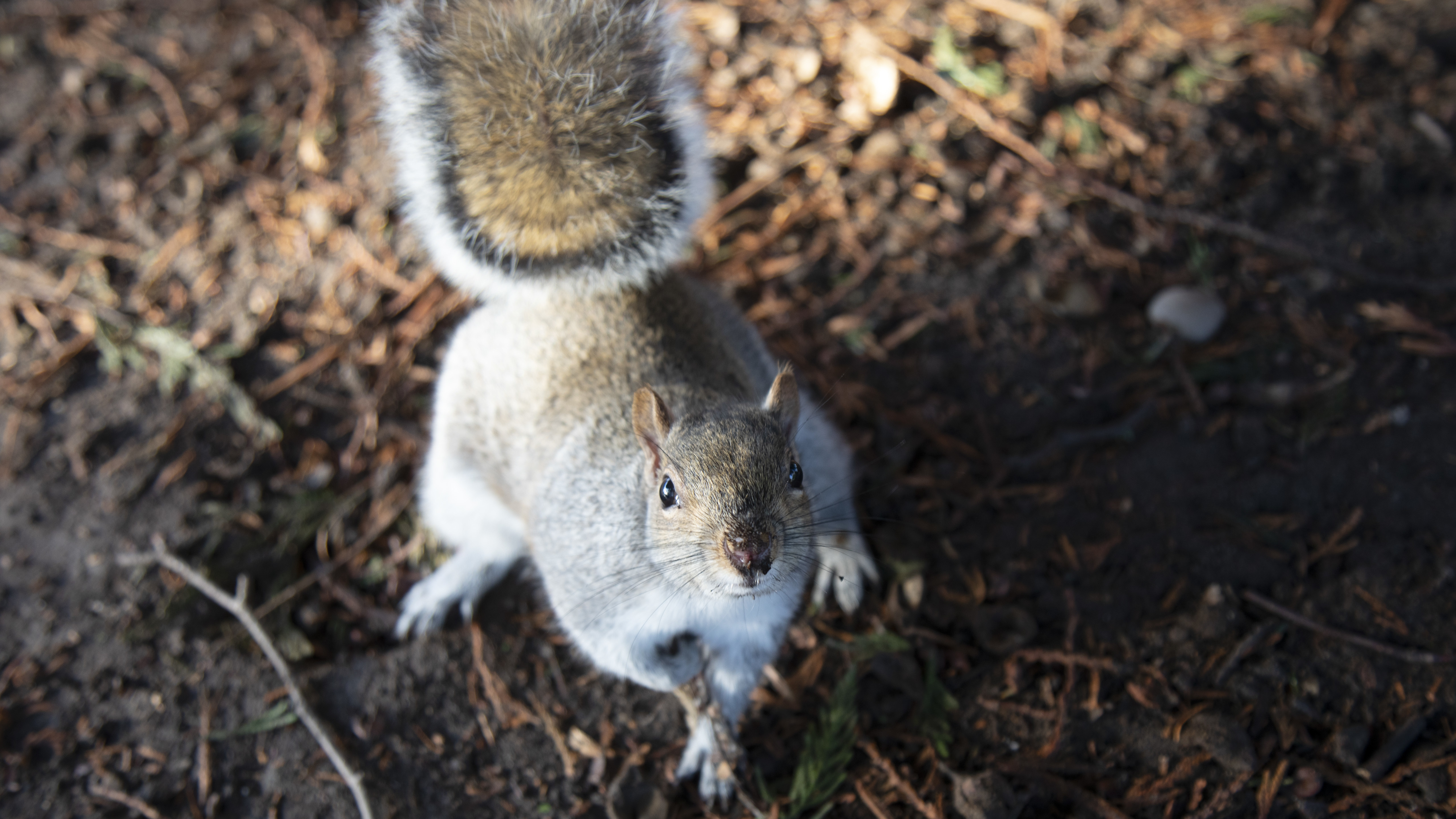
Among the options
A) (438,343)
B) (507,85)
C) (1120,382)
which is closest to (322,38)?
(438,343)

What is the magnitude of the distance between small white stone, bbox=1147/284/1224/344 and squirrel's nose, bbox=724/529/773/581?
1.84 metres

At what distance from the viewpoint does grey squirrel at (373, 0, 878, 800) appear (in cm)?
210

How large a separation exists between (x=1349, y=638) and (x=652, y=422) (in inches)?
74.7

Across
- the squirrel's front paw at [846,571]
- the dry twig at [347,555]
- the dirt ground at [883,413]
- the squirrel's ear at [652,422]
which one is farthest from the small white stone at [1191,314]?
the dry twig at [347,555]

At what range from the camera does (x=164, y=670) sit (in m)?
2.47

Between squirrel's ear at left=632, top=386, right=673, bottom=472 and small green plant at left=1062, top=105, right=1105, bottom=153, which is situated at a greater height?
squirrel's ear at left=632, top=386, right=673, bottom=472

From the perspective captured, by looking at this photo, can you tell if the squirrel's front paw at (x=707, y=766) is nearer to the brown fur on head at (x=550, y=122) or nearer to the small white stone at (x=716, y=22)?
the brown fur on head at (x=550, y=122)

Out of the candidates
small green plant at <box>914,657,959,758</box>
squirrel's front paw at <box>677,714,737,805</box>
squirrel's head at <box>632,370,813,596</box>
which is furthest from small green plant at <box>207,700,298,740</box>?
small green plant at <box>914,657,959,758</box>

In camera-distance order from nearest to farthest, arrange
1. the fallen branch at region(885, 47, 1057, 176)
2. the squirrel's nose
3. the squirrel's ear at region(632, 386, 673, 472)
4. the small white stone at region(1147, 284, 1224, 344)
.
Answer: the squirrel's nose, the squirrel's ear at region(632, 386, 673, 472), the small white stone at region(1147, 284, 1224, 344), the fallen branch at region(885, 47, 1057, 176)

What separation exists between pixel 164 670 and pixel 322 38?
264cm

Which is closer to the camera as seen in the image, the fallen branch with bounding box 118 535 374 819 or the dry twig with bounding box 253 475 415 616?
the fallen branch with bounding box 118 535 374 819

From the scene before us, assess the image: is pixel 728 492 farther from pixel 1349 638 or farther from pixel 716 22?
pixel 716 22

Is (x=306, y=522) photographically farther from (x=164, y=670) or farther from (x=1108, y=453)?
(x=1108, y=453)

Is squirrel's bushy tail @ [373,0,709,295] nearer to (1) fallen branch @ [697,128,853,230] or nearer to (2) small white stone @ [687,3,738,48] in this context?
(1) fallen branch @ [697,128,853,230]
